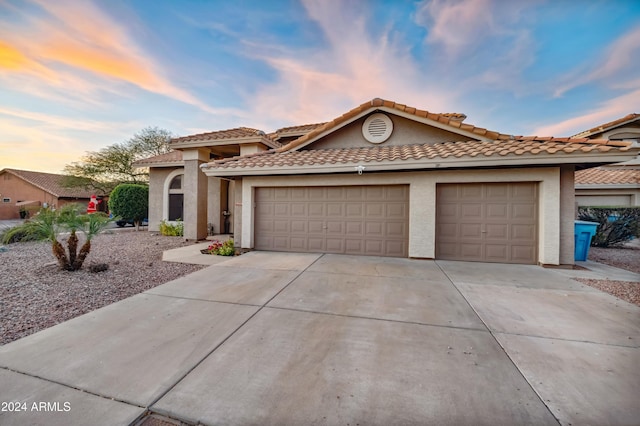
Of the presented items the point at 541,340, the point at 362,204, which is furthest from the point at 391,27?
the point at 541,340

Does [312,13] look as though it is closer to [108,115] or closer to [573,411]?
[573,411]

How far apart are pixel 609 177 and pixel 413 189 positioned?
13.7 m

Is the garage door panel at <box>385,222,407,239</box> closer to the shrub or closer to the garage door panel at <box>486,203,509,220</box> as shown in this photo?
the garage door panel at <box>486,203,509,220</box>

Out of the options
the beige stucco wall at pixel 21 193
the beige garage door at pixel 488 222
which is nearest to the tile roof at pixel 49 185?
the beige stucco wall at pixel 21 193

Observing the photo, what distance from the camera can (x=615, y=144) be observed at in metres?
6.00

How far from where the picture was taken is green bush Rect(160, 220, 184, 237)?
13.1m

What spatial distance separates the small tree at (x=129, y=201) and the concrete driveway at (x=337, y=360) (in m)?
13.4

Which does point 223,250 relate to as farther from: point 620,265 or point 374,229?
point 620,265

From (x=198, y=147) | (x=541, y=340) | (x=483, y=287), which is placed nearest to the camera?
(x=541, y=340)

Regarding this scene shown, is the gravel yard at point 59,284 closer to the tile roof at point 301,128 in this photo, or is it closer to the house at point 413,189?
the house at point 413,189

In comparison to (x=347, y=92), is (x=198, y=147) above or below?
below

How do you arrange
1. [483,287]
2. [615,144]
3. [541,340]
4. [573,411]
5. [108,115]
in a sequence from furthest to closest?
[108,115], [615,144], [483,287], [541,340], [573,411]

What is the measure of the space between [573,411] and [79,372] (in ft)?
14.7

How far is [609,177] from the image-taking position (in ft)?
42.8
